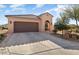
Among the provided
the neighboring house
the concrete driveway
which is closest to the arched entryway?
the neighboring house

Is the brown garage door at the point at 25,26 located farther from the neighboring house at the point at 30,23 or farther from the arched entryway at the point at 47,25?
the arched entryway at the point at 47,25

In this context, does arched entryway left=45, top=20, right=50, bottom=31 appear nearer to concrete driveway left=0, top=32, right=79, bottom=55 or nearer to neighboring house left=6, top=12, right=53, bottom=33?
neighboring house left=6, top=12, right=53, bottom=33

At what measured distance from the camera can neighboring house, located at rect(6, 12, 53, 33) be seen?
7.82 feet

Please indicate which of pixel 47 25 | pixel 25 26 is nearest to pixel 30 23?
pixel 25 26

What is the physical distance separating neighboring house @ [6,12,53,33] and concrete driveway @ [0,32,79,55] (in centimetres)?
7

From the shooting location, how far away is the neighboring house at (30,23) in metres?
2.38

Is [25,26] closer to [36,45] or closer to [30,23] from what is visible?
[30,23]

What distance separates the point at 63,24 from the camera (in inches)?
94.7

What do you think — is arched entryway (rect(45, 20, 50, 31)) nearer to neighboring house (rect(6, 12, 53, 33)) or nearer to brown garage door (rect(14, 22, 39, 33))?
neighboring house (rect(6, 12, 53, 33))

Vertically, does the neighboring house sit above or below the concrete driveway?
above

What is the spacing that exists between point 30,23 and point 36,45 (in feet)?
0.93

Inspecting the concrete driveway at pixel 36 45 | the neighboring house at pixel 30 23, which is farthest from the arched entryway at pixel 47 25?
the concrete driveway at pixel 36 45

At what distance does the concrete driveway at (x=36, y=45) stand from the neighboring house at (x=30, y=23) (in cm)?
7
